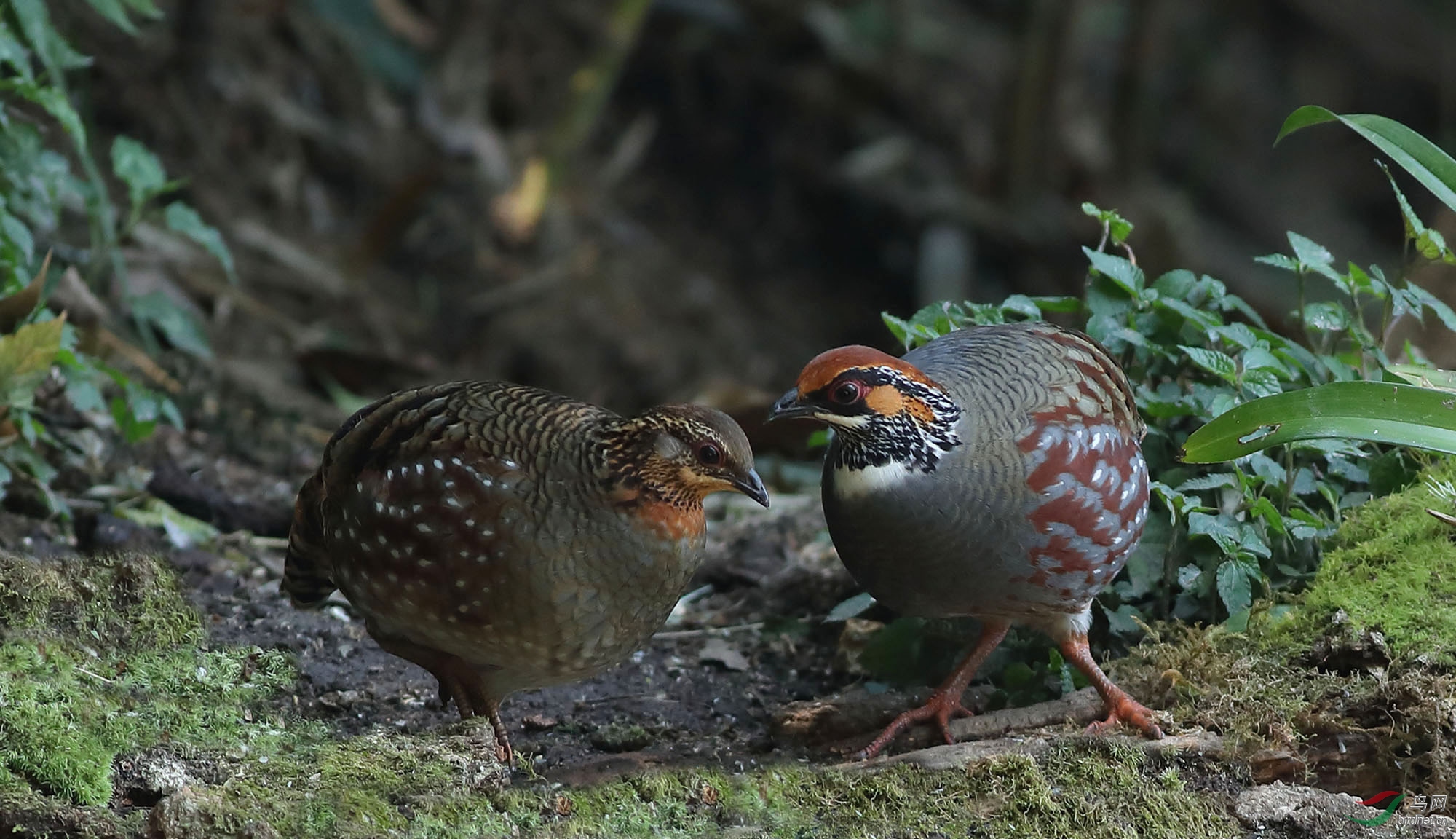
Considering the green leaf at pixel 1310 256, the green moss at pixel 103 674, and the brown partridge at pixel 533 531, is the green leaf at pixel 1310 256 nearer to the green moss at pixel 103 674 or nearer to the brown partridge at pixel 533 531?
the brown partridge at pixel 533 531

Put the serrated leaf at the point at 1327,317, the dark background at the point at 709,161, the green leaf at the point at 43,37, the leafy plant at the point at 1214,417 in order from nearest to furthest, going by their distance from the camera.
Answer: the leafy plant at the point at 1214,417, the serrated leaf at the point at 1327,317, the green leaf at the point at 43,37, the dark background at the point at 709,161

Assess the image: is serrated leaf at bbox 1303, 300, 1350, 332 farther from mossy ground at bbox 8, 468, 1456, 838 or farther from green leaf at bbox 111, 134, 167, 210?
green leaf at bbox 111, 134, 167, 210

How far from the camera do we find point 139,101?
7582 millimetres

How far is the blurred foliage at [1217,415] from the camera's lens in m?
3.98

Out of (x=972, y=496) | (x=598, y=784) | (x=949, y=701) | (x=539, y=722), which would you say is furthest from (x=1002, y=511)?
(x=539, y=722)

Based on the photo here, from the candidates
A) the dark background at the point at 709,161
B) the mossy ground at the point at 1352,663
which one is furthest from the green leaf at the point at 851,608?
the dark background at the point at 709,161

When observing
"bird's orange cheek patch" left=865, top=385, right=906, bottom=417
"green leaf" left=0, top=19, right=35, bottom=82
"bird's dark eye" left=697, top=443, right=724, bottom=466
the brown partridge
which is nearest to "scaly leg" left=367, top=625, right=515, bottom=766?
the brown partridge

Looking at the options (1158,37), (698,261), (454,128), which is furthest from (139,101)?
(1158,37)

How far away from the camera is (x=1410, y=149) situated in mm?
3930

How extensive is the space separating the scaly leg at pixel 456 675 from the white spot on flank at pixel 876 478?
1.03 m

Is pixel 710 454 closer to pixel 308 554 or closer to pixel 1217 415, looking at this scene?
pixel 308 554

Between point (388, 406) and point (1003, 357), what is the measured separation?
165cm

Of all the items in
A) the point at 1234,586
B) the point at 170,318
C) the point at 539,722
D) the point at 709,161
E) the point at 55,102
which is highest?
the point at 55,102

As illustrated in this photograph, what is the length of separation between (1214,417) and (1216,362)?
147mm
